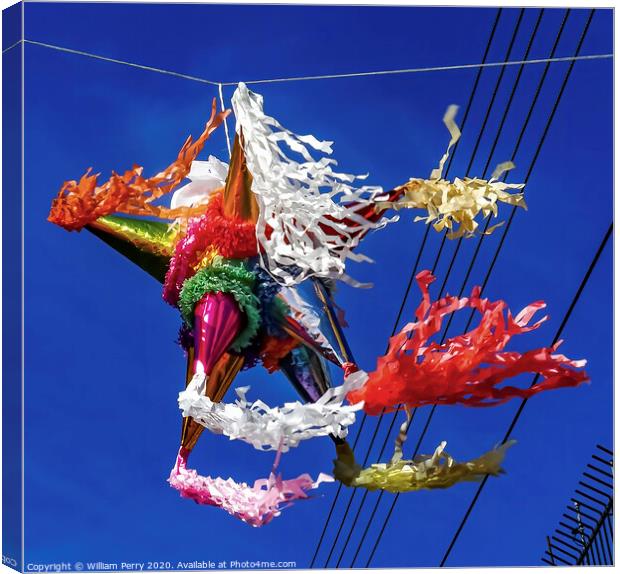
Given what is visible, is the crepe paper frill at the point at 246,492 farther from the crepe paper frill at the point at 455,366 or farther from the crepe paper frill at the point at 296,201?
the crepe paper frill at the point at 296,201

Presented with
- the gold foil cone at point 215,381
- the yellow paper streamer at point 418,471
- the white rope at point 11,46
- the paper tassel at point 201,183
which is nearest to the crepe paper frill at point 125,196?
the paper tassel at point 201,183

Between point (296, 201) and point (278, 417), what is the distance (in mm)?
671

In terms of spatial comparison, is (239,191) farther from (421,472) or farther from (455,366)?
(421,472)

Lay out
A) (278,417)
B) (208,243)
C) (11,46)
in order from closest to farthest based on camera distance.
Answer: (278,417)
(208,243)
(11,46)

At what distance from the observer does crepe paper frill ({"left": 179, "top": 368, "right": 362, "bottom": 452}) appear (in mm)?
4488

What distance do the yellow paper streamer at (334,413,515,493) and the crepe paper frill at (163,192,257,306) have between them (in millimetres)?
758

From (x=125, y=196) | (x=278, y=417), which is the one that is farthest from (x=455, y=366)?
(x=125, y=196)

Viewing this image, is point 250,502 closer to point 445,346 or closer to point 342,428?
point 342,428

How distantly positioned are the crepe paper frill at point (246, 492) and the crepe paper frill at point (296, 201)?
0.63m

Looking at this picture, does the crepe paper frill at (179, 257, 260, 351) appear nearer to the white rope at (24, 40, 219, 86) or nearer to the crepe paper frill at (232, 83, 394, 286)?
the crepe paper frill at (232, 83, 394, 286)

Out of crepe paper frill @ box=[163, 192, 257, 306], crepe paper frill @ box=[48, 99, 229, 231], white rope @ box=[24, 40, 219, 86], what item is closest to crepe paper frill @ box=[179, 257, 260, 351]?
crepe paper frill @ box=[163, 192, 257, 306]

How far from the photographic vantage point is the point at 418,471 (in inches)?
190

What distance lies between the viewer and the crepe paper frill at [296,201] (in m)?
4.68

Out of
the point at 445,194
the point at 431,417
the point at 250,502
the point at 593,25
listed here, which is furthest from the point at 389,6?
the point at 250,502
